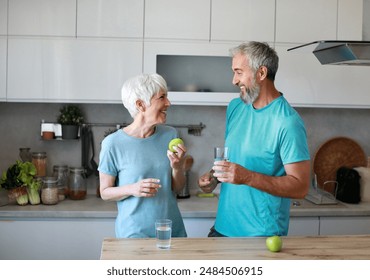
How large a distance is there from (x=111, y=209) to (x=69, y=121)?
2.54 ft

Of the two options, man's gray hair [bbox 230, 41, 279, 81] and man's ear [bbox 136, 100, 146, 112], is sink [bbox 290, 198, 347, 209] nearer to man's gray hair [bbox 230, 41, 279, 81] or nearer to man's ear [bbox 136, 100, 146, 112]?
man's gray hair [bbox 230, 41, 279, 81]

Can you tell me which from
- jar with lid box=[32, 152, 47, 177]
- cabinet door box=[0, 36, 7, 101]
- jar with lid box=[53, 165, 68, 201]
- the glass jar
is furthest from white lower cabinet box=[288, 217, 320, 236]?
cabinet door box=[0, 36, 7, 101]

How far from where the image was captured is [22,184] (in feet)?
10.8

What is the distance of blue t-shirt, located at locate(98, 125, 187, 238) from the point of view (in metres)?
2.29

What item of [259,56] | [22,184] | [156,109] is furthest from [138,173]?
[22,184]

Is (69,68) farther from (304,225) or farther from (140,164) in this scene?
(304,225)

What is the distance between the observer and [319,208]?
335cm

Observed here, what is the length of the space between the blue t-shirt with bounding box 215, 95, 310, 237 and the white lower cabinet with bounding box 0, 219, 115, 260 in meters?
1.04

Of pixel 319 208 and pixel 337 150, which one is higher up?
pixel 337 150

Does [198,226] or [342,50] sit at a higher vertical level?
[342,50]

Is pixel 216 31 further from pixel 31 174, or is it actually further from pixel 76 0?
pixel 31 174

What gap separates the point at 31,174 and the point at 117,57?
0.93 m
